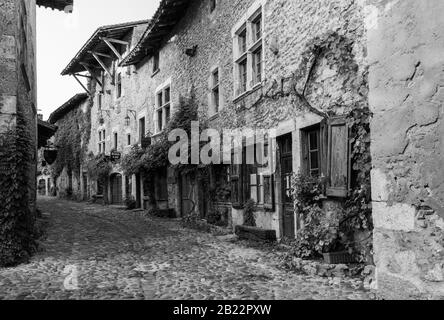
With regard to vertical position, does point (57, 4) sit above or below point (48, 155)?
above

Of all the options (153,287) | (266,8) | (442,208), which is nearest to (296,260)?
(153,287)

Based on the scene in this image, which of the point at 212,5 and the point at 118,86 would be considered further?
the point at 118,86

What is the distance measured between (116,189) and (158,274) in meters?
14.6

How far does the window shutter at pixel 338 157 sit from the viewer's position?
5195 mm

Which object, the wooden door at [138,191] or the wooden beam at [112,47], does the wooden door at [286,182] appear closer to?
the wooden door at [138,191]

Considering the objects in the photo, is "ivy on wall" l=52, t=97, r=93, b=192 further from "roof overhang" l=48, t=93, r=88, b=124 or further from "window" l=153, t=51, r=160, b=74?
"window" l=153, t=51, r=160, b=74

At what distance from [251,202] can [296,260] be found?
10.0 feet

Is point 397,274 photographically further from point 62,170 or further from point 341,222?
point 62,170

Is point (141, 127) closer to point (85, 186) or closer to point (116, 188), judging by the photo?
point (116, 188)

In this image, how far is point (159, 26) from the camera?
Result: 43.6 feet

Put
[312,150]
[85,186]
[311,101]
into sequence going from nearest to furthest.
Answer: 1. [311,101]
2. [312,150]
3. [85,186]

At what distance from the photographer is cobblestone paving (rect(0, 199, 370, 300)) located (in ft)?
14.2

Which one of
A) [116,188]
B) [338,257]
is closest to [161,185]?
[116,188]

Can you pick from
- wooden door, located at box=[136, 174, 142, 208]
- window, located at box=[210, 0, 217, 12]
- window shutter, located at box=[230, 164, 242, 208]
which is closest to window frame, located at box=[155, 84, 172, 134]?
wooden door, located at box=[136, 174, 142, 208]
